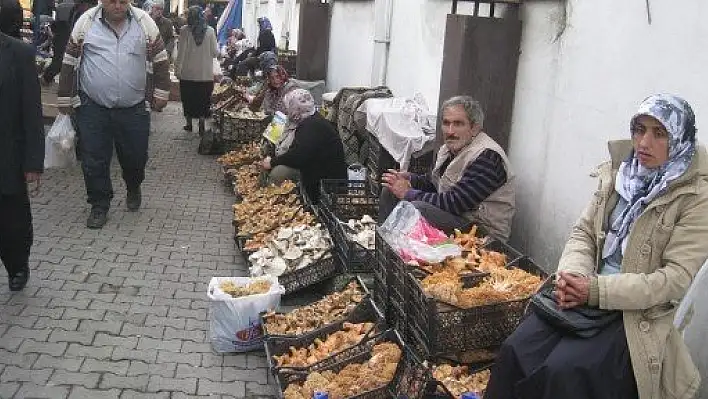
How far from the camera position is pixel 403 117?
21.1 feet

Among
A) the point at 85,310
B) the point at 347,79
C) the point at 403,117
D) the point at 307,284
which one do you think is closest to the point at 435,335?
the point at 307,284

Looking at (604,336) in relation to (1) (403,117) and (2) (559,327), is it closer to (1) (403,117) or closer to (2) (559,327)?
(2) (559,327)

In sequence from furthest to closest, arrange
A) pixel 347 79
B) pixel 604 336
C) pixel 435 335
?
pixel 347 79 < pixel 435 335 < pixel 604 336

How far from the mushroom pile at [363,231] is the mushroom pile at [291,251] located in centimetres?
18

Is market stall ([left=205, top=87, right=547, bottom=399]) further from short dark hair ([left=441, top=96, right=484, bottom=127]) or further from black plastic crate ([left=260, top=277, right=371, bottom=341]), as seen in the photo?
short dark hair ([left=441, top=96, right=484, bottom=127])

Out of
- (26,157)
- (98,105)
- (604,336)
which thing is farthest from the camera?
(98,105)

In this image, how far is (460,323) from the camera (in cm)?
356

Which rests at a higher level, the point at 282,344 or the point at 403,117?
the point at 403,117

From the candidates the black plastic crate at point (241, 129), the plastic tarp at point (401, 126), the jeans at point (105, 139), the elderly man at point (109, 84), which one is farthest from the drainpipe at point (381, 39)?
the jeans at point (105, 139)

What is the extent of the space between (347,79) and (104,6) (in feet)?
16.8

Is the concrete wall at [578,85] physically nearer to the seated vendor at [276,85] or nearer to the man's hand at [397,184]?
the man's hand at [397,184]

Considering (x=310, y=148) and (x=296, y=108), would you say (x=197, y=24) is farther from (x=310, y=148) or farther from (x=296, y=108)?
(x=310, y=148)

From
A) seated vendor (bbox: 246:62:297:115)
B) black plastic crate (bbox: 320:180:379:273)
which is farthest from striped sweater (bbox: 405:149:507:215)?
seated vendor (bbox: 246:62:297:115)

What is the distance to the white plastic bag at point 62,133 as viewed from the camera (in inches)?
263
